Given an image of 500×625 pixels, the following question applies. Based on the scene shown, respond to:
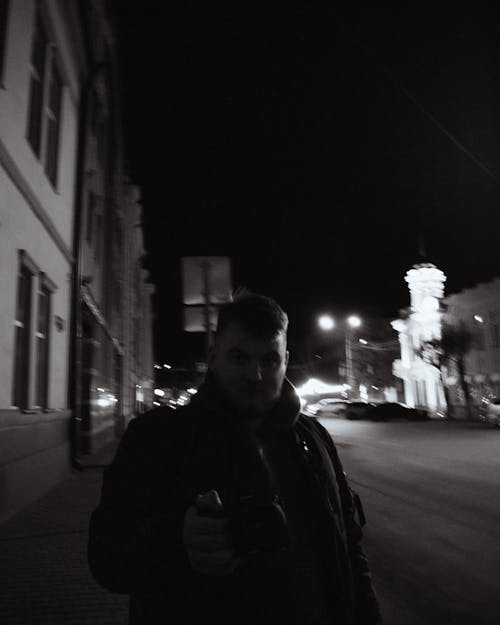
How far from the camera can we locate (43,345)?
10.1 meters

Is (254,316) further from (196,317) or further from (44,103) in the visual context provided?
(44,103)

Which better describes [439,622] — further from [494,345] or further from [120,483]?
[494,345]

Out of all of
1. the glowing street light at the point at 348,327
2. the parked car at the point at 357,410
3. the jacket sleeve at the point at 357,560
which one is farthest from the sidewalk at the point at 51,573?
the parked car at the point at 357,410

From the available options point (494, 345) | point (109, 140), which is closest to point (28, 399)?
point (109, 140)

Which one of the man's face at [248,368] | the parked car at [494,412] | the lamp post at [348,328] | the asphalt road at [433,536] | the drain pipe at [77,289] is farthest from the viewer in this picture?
the lamp post at [348,328]

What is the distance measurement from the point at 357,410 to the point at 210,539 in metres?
40.1

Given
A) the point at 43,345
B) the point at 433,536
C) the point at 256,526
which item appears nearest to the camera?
the point at 256,526

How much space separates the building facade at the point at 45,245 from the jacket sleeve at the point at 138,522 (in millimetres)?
5729

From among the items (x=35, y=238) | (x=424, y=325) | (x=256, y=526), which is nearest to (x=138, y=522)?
(x=256, y=526)

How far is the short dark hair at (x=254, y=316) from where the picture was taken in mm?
2043

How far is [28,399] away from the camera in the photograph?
8.62 metres

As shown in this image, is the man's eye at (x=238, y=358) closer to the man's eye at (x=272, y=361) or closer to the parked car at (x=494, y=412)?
the man's eye at (x=272, y=361)

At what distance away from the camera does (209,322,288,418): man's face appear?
6.38 ft

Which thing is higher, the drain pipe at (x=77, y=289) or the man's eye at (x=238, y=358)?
the drain pipe at (x=77, y=289)
